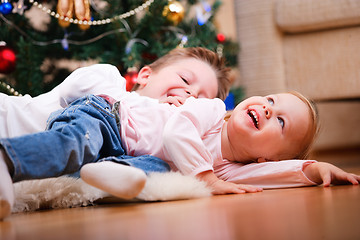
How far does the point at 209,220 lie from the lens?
25.5 inches

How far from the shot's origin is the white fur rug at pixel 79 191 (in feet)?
2.93

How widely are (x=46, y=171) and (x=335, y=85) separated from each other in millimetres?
1423

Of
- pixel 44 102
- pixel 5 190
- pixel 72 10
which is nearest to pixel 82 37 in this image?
pixel 72 10

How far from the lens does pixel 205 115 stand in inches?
43.5

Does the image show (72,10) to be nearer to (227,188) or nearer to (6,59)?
(6,59)

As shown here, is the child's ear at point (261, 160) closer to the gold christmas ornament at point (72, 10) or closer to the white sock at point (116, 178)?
the white sock at point (116, 178)

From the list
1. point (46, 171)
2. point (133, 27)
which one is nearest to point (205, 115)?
point (46, 171)

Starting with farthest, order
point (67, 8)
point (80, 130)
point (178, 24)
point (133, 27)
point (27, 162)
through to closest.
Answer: point (178, 24)
point (133, 27)
point (67, 8)
point (80, 130)
point (27, 162)

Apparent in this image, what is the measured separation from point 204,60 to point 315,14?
22.9 inches

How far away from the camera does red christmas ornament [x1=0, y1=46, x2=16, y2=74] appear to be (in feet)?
5.37

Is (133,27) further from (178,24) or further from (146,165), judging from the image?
(146,165)

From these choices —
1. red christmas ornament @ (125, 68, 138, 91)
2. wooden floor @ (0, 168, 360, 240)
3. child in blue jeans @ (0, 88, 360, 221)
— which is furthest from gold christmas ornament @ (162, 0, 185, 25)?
wooden floor @ (0, 168, 360, 240)

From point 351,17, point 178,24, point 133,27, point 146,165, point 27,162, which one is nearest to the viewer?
point 27,162

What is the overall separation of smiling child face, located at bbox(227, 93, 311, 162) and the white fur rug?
0.70 feet
